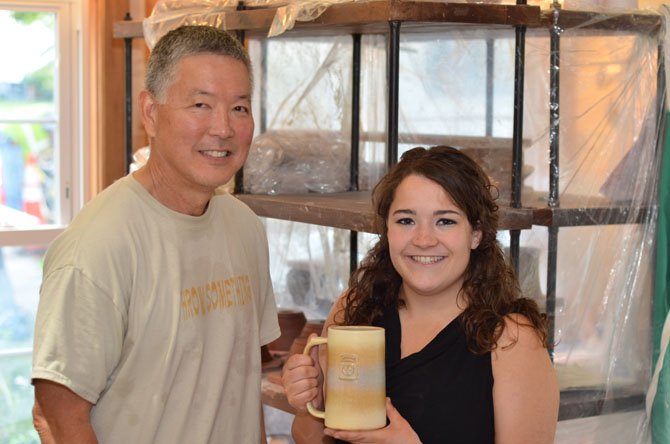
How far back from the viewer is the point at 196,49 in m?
1.50

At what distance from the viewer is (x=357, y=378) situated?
55.8 inches

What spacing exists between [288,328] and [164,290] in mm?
1416

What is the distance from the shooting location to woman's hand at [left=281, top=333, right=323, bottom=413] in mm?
1541

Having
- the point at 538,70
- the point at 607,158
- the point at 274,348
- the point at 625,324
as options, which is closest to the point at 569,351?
the point at 625,324

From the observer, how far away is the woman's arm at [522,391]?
1470 mm

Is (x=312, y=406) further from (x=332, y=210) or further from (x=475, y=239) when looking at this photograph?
(x=332, y=210)

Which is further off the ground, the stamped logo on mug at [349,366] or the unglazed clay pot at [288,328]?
the stamped logo on mug at [349,366]

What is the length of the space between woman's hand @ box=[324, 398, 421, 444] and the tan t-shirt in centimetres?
21

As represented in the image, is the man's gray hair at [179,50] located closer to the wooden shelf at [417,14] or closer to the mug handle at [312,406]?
the mug handle at [312,406]

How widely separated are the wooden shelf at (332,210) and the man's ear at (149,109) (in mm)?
689

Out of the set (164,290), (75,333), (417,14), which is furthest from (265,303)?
(417,14)

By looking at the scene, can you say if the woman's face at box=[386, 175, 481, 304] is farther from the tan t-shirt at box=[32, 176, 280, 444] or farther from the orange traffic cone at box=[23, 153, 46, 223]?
the orange traffic cone at box=[23, 153, 46, 223]

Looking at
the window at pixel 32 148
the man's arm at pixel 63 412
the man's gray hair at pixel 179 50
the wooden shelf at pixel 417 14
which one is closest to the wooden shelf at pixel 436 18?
the wooden shelf at pixel 417 14

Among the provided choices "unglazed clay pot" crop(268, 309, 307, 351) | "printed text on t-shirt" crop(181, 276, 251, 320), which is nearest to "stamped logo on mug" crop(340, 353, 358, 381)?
"printed text on t-shirt" crop(181, 276, 251, 320)
